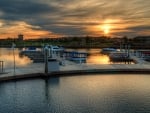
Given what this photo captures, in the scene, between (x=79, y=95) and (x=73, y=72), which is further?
(x=73, y=72)

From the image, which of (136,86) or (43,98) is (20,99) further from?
(136,86)

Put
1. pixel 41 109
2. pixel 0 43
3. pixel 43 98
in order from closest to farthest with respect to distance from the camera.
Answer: pixel 41 109 → pixel 43 98 → pixel 0 43

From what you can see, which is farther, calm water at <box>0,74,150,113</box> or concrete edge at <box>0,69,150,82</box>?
concrete edge at <box>0,69,150,82</box>

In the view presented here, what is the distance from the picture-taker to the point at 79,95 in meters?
17.1

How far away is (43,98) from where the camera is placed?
1678 centimetres

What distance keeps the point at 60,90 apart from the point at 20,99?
3.31 metres

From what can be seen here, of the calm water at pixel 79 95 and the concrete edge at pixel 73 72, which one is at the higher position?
the concrete edge at pixel 73 72

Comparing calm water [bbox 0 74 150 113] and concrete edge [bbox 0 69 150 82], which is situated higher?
concrete edge [bbox 0 69 150 82]

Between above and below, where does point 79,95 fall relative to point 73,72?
below

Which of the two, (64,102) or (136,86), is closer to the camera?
(64,102)

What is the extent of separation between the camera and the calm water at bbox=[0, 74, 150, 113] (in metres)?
14.5

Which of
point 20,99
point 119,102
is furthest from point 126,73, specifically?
point 20,99

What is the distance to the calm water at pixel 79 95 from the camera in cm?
1446

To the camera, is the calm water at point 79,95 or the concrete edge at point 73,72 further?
the concrete edge at point 73,72
